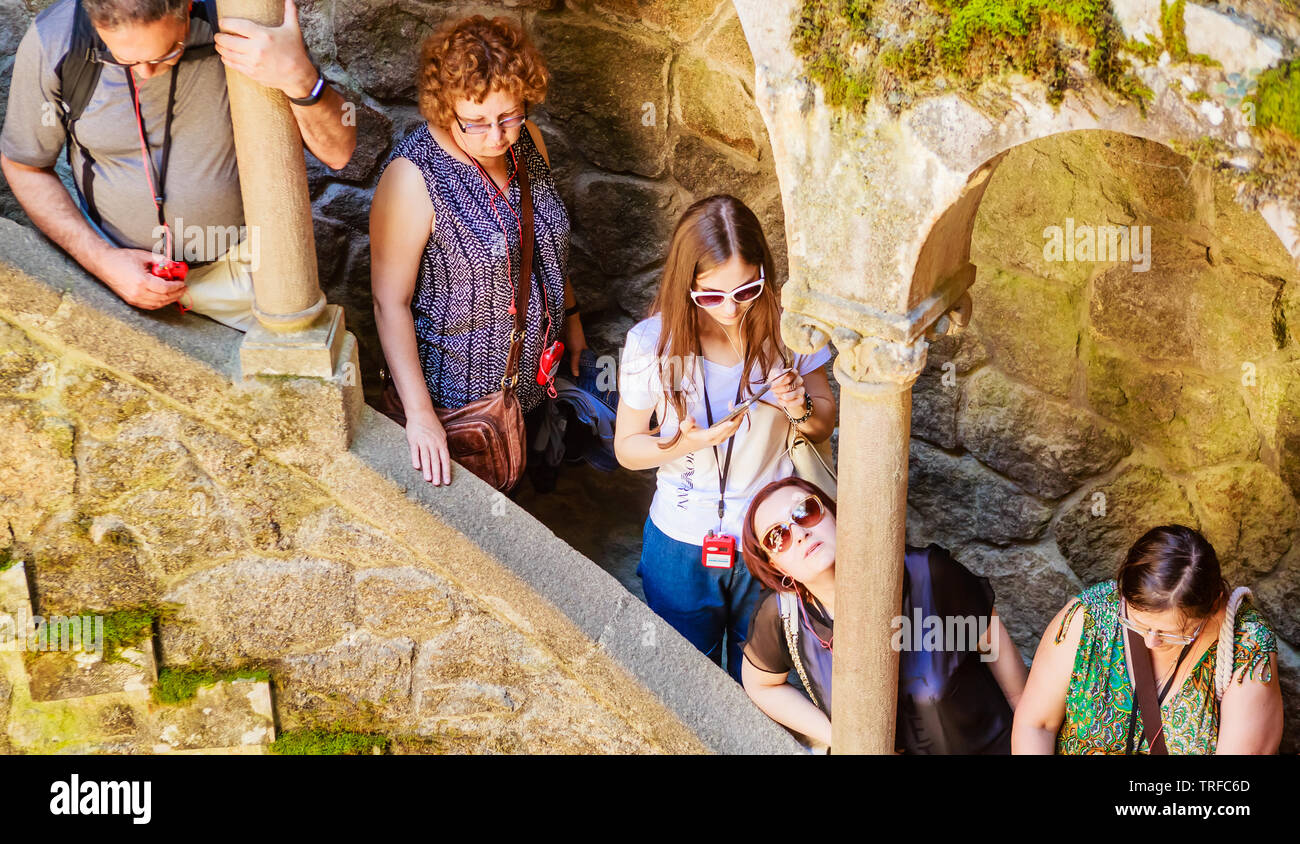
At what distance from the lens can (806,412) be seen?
11.1 feet

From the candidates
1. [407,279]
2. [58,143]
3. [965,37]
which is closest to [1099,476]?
[965,37]

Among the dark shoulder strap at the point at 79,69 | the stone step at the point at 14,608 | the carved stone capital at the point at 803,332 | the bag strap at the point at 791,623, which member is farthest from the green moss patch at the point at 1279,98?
the stone step at the point at 14,608

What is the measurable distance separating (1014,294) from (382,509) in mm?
2049

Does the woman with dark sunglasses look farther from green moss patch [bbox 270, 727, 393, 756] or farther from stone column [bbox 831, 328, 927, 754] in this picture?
green moss patch [bbox 270, 727, 393, 756]

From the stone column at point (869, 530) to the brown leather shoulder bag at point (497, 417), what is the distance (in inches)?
41.1

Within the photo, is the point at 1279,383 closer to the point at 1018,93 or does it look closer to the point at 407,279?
the point at 1018,93

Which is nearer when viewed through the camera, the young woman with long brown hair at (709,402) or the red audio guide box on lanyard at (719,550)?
the young woman with long brown hair at (709,402)

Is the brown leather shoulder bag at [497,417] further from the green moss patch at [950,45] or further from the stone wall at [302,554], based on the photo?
the green moss patch at [950,45]

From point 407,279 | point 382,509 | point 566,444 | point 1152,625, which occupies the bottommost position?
point 1152,625

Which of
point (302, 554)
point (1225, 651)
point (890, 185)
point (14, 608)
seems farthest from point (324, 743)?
point (1225, 651)

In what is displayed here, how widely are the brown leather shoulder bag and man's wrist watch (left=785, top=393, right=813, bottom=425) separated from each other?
80 centimetres

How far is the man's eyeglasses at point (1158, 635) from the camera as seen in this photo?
3.03 m

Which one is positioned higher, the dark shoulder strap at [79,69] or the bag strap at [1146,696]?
the dark shoulder strap at [79,69]

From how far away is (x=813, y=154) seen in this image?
279 centimetres
